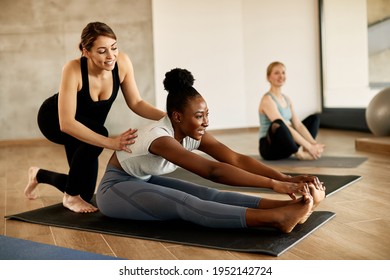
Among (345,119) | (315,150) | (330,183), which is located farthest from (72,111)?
(345,119)

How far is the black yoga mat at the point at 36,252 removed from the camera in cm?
206

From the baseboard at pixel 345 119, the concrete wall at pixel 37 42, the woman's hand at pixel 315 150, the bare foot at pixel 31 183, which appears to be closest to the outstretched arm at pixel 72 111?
the bare foot at pixel 31 183

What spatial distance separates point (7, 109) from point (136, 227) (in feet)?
16.9

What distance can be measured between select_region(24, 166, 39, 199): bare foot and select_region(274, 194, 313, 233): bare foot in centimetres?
167

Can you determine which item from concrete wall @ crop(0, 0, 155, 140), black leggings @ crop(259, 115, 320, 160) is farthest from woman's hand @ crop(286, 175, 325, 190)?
concrete wall @ crop(0, 0, 155, 140)

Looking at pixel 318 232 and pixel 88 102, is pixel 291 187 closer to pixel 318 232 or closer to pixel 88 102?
pixel 318 232

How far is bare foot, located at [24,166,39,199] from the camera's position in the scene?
3244 millimetres

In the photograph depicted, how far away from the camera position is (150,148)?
91.4 inches

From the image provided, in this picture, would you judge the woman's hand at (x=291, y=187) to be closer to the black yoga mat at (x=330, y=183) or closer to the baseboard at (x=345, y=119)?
the black yoga mat at (x=330, y=183)

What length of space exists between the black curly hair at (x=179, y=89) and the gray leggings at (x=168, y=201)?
37 centimetres

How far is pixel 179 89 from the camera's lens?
7.62 ft
